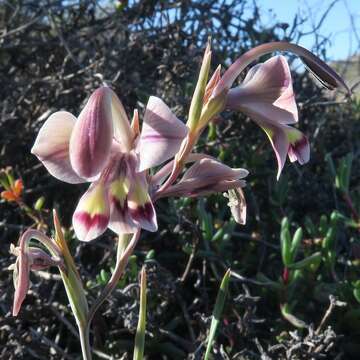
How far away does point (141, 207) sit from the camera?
0.86m

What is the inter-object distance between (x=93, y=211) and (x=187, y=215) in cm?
98

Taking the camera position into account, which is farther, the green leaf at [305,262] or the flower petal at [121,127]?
the green leaf at [305,262]

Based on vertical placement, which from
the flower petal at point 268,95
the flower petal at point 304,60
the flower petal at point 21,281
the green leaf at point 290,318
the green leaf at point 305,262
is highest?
the flower petal at point 304,60

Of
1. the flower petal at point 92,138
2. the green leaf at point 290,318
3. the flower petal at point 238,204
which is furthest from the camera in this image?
the green leaf at point 290,318

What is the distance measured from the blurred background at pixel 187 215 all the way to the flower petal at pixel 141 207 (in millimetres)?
690

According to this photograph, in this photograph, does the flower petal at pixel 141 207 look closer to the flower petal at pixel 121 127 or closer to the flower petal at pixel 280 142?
the flower petal at pixel 121 127

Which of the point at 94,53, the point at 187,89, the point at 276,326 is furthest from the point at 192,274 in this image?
the point at 94,53

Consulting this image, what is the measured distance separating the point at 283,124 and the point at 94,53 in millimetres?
1644

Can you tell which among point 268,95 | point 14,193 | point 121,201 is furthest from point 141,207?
point 14,193

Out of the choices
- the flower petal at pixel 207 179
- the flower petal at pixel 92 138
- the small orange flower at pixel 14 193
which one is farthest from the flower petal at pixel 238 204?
the small orange flower at pixel 14 193

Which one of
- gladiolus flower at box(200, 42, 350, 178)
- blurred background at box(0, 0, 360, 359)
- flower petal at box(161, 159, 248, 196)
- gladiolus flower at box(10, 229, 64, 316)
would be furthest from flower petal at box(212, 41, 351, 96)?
blurred background at box(0, 0, 360, 359)

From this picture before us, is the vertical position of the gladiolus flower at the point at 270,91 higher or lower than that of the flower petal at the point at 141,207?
higher

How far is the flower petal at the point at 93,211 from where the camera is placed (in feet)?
2.83

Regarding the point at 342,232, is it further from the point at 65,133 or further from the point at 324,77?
the point at 65,133
